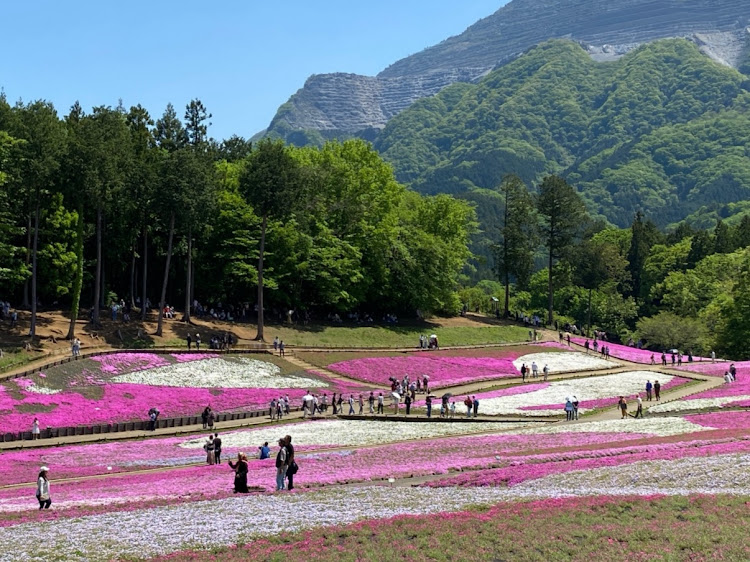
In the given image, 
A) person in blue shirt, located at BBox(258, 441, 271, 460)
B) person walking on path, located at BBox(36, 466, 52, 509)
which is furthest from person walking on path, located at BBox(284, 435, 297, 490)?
person in blue shirt, located at BBox(258, 441, 271, 460)

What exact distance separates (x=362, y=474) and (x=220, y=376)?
119 ft

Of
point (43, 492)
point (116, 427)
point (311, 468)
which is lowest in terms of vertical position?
point (116, 427)

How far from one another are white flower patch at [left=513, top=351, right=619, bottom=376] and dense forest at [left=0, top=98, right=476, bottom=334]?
19.5 meters

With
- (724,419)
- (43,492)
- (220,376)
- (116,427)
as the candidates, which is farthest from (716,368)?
(43,492)

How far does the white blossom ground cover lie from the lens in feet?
80.4

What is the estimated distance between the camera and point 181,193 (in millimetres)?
80062

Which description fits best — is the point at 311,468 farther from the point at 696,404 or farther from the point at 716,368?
the point at 716,368

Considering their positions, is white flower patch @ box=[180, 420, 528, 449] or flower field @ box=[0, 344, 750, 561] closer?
flower field @ box=[0, 344, 750, 561]

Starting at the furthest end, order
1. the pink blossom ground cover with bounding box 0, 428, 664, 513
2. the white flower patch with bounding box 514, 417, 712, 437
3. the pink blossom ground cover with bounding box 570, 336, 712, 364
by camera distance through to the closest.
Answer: the pink blossom ground cover with bounding box 570, 336, 712, 364 < the white flower patch with bounding box 514, 417, 712, 437 < the pink blossom ground cover with bounding box 0, 428, 664, 513

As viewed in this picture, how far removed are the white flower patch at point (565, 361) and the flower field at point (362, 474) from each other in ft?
46.2

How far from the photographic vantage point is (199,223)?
85750 millimetres

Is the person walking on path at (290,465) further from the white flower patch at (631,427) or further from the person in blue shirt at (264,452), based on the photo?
the white flower patch at (631,427)

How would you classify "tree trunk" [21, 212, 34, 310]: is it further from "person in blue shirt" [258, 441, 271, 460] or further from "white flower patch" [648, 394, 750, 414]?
"white flower patch" [648, 394, 750, 414]

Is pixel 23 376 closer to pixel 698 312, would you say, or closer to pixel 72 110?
pixel 72 110
